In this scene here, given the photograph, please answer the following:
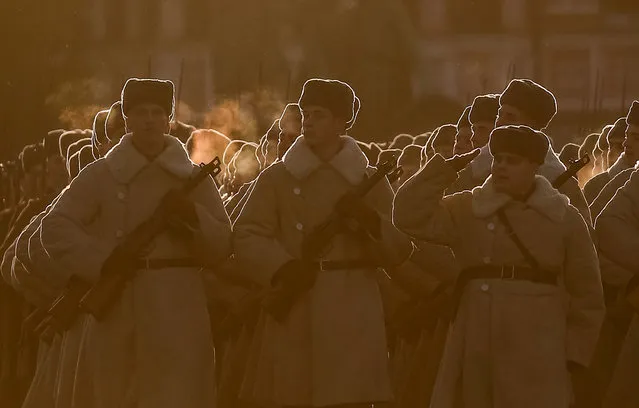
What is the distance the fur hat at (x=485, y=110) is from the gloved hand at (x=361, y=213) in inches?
72.3

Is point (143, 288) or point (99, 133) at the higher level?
point (99, 133)

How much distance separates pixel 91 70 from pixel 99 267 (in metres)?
57.0

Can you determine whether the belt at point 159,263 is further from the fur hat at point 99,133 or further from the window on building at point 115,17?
the window on building at point 115,17

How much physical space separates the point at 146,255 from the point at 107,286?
0.80 ft

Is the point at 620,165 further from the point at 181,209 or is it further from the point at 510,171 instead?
the point at 181,209

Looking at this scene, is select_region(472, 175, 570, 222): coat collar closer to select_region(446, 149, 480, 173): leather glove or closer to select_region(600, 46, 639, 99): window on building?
select_region(446, 149, 480, 173): leather glove

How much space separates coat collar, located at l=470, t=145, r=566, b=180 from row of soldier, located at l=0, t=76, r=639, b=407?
0.04 feet

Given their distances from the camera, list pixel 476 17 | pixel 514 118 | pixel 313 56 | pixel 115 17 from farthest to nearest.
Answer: pixel 476 17, pixel 115 17, pixel 313 56, pixel 514 118

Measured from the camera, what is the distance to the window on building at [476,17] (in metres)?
88.4

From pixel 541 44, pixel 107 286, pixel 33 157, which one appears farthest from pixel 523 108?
pixel 541 44

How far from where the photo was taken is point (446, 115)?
61.7 m

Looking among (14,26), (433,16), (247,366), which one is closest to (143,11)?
(433,16)

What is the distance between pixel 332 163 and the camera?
496 inches

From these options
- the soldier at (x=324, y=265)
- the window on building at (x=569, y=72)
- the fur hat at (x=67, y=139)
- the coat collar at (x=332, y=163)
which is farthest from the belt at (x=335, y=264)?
the window on building at (x=569, y=72)
